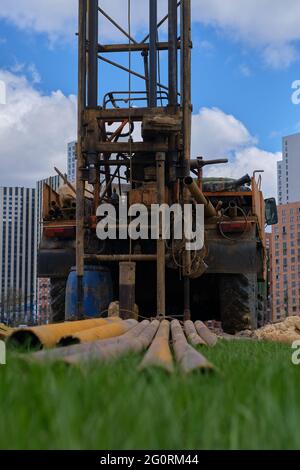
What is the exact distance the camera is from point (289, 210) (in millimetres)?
Result: 150125

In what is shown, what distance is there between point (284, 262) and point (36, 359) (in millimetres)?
152882

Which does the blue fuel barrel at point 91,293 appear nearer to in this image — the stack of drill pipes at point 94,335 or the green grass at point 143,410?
the stack of drill pipes at point 94,335

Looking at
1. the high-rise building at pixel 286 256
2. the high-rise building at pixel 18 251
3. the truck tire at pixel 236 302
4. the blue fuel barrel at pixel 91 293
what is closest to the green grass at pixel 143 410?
the blue fuel barrel at pixel 91 293

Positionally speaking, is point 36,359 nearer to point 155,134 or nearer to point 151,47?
point 155,134

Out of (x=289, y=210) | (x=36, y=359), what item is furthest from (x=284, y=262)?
(x=36, y=359)

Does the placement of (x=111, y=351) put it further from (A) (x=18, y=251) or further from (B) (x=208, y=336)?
(A) (x=18, y=251)

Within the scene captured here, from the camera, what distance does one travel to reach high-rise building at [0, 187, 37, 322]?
5341 cm

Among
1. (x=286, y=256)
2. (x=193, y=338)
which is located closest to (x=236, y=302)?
(x=193, y=338)

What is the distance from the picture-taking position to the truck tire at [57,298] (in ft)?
39.2

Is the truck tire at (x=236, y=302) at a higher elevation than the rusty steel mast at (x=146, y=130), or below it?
below

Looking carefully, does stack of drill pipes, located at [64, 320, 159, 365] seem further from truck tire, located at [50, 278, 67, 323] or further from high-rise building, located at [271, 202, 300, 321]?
high-rise building, located at [271, 202, 300, 321]

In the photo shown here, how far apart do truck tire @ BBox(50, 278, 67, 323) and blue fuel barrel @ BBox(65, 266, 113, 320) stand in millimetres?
1319

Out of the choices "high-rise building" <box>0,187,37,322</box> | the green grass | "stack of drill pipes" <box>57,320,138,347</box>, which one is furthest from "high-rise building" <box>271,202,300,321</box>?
the green grass

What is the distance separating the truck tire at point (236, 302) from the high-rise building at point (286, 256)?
139124 mm
